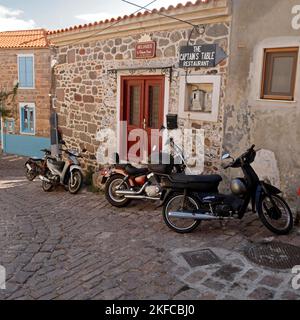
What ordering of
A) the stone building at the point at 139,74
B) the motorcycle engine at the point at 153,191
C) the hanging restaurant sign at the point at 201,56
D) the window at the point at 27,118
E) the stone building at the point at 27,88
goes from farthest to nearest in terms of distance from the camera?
the window at the point at 27,118, the stone building at the point at 27,88, the stone building at the point at 139,74, the hanging restaurant sign at the point at 201,56, the motorcycle engine at the point at 153,191

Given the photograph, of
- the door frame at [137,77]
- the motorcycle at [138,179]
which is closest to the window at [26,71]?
the door frame at [137,77]

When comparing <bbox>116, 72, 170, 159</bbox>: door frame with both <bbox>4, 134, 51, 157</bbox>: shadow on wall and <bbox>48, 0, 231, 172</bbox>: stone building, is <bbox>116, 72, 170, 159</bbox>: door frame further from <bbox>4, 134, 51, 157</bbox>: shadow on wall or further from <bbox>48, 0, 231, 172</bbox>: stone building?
<bbox>4, 134, 51, 157</bbox>: shadow on wall

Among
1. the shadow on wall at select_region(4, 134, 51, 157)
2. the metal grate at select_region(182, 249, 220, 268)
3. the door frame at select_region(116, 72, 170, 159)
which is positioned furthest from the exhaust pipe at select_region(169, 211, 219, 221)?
the shadow on wall at select_region(4, 134, 51, 157)

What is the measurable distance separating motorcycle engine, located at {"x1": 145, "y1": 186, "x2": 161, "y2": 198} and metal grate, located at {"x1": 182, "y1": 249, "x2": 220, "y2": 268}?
5.36ft

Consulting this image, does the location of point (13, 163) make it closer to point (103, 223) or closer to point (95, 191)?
point (95, 191)

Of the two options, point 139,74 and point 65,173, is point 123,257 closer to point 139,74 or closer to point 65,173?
point 65,173

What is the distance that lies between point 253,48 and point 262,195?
2354 mm

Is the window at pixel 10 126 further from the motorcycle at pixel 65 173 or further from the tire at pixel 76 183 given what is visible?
the tire at pixel 76 183

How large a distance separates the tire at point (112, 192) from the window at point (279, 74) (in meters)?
2.84

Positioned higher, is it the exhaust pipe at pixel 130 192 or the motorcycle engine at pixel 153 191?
the motorcycle engine at pixel 153 191

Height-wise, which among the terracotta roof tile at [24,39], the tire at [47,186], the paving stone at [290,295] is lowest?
the tire at [47,186]

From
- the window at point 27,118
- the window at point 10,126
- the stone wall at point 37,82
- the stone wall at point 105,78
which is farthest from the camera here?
the window at point 10,126

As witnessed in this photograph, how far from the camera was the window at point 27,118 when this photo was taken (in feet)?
58.5

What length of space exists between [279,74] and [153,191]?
2.73 meters
